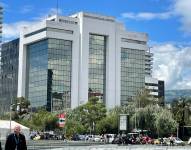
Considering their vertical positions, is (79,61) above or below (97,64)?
above

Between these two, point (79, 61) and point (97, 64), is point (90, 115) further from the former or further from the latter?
point (97, 64)

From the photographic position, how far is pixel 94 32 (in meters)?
178

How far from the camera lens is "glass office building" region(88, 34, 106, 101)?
175500 mm

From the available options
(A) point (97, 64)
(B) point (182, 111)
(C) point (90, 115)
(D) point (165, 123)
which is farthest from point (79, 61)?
(B) point (182, 111)

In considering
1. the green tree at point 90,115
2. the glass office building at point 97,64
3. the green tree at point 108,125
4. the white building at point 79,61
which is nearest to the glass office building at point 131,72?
the white building at point 79,61

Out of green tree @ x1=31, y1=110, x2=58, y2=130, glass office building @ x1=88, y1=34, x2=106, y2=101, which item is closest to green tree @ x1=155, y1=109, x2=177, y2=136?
green tree @ x1=31, y1=110, x2=58, y2=130

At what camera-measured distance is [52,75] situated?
554 ft

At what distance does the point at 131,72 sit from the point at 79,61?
2117 centimetres

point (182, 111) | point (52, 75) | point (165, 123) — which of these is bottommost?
point (165, 123)

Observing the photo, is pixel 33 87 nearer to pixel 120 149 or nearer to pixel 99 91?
pixel 99 91

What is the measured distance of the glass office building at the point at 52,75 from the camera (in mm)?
167500

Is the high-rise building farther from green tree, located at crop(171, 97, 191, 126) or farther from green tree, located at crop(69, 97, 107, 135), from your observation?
green tree, located at crop(171, 97, 191, 126)

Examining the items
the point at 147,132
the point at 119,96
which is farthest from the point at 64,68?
the point at 147,132

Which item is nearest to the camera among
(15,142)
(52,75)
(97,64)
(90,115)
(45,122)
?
(15,142)
